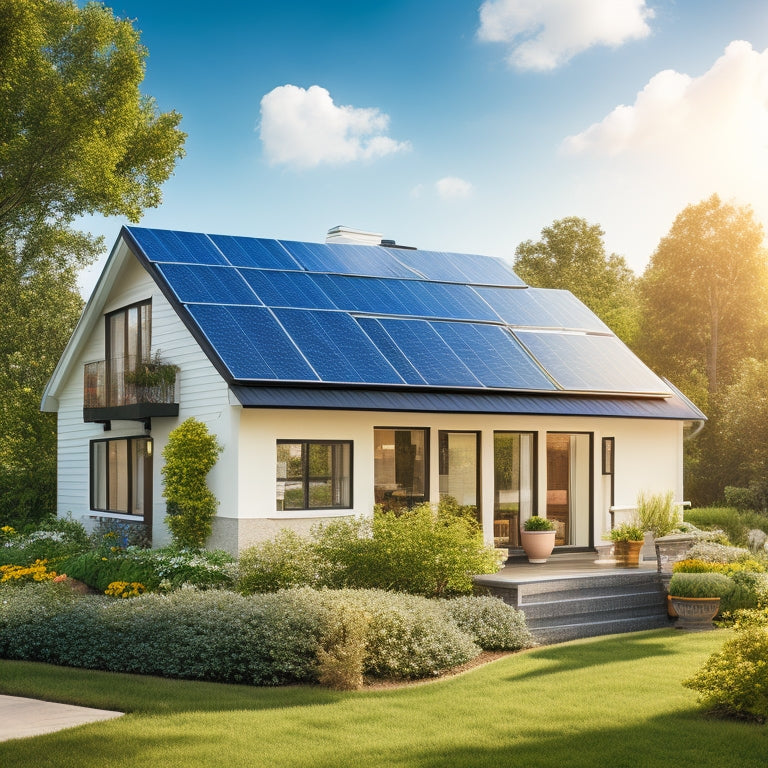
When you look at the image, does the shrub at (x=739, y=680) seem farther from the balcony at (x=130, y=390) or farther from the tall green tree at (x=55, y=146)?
the tall green tree at (x=55, y=146)

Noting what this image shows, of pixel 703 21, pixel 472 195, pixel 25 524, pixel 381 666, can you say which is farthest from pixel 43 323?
pixel 381 666

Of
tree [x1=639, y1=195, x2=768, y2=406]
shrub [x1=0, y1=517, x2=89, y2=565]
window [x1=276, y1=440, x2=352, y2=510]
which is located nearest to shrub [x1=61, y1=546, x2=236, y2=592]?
shrub [x1=0, y1=517, x2=89, y2=565]

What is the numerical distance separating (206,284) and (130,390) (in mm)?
2605

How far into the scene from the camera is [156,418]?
1867cm

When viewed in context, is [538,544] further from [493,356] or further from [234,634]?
[234,634]

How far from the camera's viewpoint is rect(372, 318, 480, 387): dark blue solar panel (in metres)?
17.6

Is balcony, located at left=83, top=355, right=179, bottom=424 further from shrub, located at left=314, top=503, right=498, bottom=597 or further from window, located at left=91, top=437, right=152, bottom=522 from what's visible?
shrub, located at left=314, top=503, right=498, bottom=597

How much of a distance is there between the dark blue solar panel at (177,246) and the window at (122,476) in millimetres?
3557

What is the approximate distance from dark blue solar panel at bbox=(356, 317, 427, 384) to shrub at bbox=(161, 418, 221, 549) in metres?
3.44

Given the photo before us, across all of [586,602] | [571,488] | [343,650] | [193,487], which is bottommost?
[586,602]

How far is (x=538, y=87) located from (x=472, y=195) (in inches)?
412

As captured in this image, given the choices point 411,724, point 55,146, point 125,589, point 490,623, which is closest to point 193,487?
point 125,589

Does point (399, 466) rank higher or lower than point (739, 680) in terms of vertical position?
higher

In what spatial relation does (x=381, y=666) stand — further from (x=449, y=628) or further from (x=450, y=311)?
(x=450, y=311)
